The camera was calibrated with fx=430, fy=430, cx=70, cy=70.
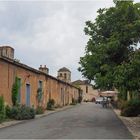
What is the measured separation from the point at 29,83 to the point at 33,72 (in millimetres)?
2140

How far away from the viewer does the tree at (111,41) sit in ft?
83.0

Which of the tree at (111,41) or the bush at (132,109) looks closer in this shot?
the tree at (111,41)

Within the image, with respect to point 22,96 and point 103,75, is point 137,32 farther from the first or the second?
point 22,96

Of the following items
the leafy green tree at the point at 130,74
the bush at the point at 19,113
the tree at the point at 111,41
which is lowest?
the bush at the point at 19,113

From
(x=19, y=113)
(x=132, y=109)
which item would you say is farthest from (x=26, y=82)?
(x=132, y=109)

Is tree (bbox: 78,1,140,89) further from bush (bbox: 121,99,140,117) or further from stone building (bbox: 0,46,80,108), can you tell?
bush (bbox: 121,99,140,117)

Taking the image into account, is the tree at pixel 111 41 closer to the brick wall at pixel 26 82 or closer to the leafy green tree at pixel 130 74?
the leafy green tree at pixel 130 74

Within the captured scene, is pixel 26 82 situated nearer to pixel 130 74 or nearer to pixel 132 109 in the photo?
pixel 132 109

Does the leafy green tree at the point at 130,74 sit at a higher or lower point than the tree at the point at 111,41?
lower

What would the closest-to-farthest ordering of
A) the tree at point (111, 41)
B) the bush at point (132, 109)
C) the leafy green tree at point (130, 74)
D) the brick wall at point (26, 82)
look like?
the leafy green tree at point (130, 74) < the tree at point (111, 41) < the brick wall at point (26, 82) < the bush at point (132, 109)

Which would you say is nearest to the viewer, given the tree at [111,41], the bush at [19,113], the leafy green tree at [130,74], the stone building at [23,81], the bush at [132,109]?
the leafy green tree at [130,74]

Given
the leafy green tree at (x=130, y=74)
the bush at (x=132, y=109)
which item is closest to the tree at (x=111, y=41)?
the leafy green tree at (x=130, y=74)

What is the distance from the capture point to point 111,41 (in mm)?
25672

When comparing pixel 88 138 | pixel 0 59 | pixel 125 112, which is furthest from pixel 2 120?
pixel 125 112
